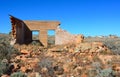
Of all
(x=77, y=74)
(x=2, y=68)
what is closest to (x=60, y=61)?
(x=77, y=74)

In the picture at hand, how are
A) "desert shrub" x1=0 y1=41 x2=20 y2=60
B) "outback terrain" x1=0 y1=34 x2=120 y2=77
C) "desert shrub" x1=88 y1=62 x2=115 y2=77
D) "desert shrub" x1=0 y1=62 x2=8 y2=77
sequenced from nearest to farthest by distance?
"desert shrub" x1=88 y1=62 x2=115 y2=77
"outback terrain" x1=0 y1=34 x2=120 y2=77
"desert shrub" x1=0 y1=62 x2=8 y2=77
"desert shrub" x1=0 y1=41 x2=20 y2=60

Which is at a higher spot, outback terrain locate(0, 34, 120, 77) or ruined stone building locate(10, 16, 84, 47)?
ruined stone building locate(10, 16, 84, 47)

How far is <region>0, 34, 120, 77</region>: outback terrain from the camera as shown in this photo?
17756 mm

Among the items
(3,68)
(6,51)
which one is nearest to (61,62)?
(3,68)

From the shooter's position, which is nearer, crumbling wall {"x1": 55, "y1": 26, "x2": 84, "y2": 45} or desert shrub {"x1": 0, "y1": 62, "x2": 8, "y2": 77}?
→ desert shrub {"x1": 0, "y1": 62, "x2": 8, "y2": 77}

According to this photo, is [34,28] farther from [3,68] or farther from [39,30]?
[3,68]

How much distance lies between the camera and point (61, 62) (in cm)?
1997

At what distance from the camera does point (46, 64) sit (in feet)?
63.5

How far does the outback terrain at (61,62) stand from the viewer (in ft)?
58.3

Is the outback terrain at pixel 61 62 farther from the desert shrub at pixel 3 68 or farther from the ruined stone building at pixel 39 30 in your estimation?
the ruined stone building at pixel 39 30

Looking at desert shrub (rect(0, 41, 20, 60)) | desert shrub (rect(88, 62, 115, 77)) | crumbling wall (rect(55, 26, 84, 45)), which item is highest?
crumbling wall (rect(55, 26, 84, 45))

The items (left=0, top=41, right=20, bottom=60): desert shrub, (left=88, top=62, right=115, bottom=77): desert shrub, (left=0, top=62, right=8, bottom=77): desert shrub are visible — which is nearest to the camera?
(left=88, top=62, right=115, bottom=77): desert shrub

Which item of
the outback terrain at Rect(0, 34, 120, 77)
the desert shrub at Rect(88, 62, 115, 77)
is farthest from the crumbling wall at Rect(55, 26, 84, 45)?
the desert shrub at Rect(88, 62, 115, 77)

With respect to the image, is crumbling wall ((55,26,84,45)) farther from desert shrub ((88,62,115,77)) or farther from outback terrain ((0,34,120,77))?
desert shrub ((88,62,115,77))
